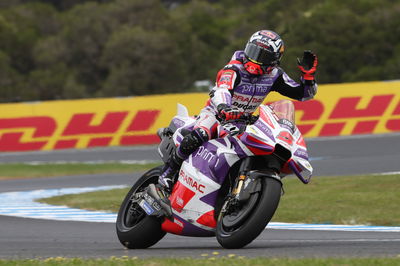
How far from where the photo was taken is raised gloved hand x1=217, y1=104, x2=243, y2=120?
7.40 metres

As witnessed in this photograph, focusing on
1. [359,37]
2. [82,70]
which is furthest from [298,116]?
[82,70]

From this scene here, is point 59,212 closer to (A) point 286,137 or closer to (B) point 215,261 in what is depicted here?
(A) point 286,137

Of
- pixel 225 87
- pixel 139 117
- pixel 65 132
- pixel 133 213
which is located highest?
pixel 225 87

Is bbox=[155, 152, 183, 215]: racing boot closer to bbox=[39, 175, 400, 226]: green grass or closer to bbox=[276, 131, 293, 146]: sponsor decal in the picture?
bbox=[276, 131, 293, 146]: sponsor decal

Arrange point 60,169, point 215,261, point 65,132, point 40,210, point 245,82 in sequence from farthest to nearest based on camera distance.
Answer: point 65,132 < point 60,169 < point 40,210 < point 245,82 < point 215,261

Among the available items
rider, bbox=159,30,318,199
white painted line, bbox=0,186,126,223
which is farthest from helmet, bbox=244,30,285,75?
white painted line, bbox=0,186,126,223

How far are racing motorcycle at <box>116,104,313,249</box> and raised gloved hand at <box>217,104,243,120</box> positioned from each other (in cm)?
13

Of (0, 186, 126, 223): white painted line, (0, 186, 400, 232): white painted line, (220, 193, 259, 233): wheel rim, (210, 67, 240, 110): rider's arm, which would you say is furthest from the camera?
(0, 186, 126, 223): white painted line

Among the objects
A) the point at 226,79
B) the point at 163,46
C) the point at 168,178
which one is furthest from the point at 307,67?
the point at 163,46

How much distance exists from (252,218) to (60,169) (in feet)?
50.1

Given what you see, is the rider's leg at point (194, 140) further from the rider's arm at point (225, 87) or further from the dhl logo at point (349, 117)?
the dhl logo at point (349, 117)

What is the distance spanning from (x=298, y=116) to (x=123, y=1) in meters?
43.4

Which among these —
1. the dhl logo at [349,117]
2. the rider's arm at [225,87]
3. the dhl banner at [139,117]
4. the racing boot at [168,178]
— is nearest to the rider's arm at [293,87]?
the rider's arm at [225,87]

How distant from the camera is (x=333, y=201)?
12664 mm
